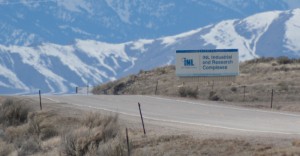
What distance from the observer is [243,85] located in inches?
2014

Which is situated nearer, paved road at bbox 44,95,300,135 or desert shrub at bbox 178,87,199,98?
paved road at bbox 44,95,300,135

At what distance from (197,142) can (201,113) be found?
12183 millimetres

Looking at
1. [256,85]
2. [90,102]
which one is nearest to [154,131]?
[90,102]

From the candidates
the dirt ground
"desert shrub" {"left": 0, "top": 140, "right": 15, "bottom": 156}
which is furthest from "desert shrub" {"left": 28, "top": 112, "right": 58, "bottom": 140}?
"desert shrub" {"left": 0, "top": 140, "right": 15, "bottom": 156}

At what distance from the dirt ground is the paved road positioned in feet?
4.48

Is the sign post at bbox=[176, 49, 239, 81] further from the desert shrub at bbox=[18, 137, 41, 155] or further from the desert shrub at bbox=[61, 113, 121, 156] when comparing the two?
the desert shrub at bbox=[61, 113, 121, 156]

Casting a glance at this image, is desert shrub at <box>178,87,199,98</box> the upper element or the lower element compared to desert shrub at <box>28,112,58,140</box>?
upper

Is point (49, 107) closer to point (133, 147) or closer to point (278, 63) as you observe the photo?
point (133, 147)

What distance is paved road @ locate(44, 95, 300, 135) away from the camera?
27147 millimetres

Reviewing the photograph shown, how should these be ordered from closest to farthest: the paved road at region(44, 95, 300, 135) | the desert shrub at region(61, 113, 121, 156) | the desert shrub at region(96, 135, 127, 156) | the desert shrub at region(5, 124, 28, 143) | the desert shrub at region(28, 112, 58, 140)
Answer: the desert shrub at region(96, 135, 127, 156) → the desert shrub at region(61, 113, 121, 156) → the desert shrub at region(5, 124, 28, 143) → the paved road at region(44, 95, 300, 135) → the desert shrub at region(28, 112, 58, 140)

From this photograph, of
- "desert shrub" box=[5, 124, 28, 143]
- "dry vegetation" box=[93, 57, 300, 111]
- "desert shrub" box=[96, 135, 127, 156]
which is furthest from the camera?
"dry vegetation" box=[93, 57, 300, 111]

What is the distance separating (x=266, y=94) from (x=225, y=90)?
3.71m

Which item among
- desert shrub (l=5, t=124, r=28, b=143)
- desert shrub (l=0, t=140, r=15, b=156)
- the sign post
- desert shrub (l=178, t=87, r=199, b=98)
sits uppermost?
the sign post

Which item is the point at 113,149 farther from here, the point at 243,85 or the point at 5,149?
the point at 243,85
